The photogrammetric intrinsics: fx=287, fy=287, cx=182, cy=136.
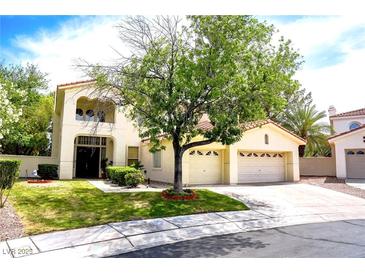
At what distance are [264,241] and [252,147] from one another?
475 inches

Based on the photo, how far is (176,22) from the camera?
11.8 m

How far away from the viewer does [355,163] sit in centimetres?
2186

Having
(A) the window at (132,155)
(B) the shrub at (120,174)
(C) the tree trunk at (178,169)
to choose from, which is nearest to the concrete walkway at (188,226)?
(C) the tree trunk at (178,169)

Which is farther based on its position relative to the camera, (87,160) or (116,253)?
(87,160)

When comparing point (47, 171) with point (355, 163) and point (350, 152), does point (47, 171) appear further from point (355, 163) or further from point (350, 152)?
point (355, 163)

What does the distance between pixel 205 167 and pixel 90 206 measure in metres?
8.90

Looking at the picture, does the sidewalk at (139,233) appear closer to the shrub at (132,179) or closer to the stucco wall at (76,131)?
the shrub at (132,179)

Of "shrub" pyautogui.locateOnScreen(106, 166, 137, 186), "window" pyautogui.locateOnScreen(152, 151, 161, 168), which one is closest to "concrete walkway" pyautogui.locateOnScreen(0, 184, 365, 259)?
"shrub" pyautogui.locateOnScreen(106, 166, 137, 186)

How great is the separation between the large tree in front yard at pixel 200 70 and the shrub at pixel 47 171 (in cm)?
908

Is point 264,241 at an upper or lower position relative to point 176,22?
lower

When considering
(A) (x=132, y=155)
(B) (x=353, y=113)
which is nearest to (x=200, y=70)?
(A) (x=132, y=155)

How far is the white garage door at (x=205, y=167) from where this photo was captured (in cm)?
1775
